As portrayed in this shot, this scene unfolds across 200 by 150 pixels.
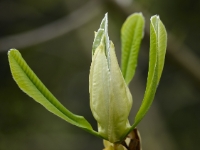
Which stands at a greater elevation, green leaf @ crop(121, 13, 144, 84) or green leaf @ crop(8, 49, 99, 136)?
green leaf @ crop(121, 13, 144, 84)

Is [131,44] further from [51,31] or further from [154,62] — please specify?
[51,31]

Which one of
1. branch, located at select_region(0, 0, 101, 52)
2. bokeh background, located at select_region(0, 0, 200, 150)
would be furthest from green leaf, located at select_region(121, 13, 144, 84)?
bokeh background, located at select_region(0, 0, 200, 150)

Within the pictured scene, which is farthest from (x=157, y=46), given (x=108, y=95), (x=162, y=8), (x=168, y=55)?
(x=162, y=8)

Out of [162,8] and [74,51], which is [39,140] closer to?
[74,51]

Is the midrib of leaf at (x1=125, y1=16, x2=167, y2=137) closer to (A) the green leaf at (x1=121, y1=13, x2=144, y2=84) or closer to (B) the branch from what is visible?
(A) the green leaf at (x1=121, y1=13, x2=144, y2=84)

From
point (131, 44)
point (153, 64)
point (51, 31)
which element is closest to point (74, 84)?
point (51, 31)

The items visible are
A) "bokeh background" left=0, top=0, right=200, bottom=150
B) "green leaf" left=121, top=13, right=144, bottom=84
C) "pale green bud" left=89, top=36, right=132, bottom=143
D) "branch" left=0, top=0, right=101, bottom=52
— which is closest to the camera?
"pale green bud" left=89, top=36, right=132, bottom=143
